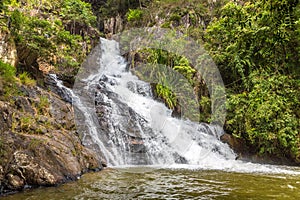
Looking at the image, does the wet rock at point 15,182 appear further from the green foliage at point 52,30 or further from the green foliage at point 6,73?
the green foliage at point 52,30

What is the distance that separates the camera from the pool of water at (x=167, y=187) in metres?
4.26

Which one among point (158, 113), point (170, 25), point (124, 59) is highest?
point (170, 25)

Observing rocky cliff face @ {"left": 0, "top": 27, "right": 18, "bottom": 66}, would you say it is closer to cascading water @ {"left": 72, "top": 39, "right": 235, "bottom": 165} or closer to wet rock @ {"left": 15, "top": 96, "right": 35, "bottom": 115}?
wet rock @ {"left": 15, "top": 96, "right": 35, "bottom": 115}

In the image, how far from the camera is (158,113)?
36.8 feet

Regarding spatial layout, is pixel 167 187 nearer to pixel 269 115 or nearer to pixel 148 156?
pixel 148 156

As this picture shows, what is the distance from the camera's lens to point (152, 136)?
930cm

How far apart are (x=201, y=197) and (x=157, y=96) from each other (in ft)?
28.0

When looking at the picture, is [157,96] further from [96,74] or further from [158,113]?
[96,74]

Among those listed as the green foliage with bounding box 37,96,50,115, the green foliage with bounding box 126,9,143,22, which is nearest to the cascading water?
the green foliage with bounding box 37,96,50,115

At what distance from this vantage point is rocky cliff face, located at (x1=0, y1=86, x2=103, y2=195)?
Answer: 4574 millimetres

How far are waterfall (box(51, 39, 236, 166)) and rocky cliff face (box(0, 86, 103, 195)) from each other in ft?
4.25

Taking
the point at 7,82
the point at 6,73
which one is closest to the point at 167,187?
the point at 7,82

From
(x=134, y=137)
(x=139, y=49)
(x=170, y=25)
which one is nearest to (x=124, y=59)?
(x=139, y=49)

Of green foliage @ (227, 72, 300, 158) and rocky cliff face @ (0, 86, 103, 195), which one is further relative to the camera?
green foliage @ (227, 72, 300, 158)
